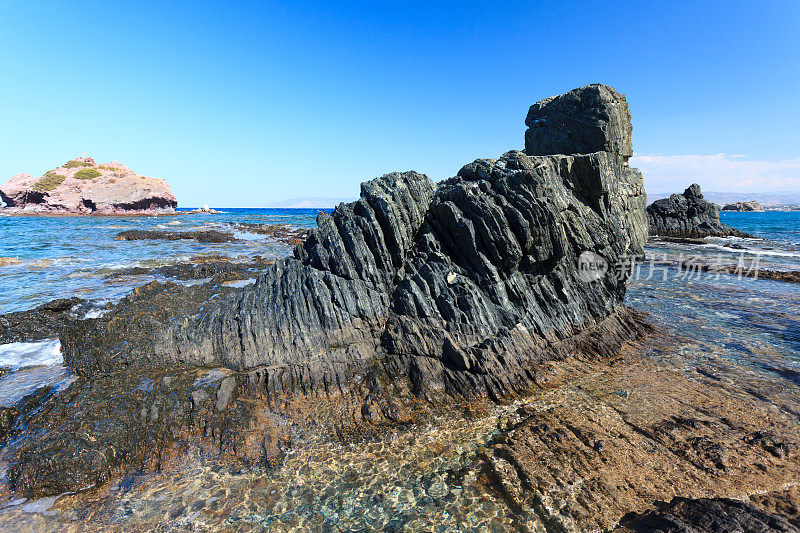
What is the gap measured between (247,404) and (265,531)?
11.5 feet

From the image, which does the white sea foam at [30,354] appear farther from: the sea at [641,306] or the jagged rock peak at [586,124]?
the jagged rock peak at [586,124]

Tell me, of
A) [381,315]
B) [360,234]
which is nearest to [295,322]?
[381,315]

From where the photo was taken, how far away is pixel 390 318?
11.5 meters

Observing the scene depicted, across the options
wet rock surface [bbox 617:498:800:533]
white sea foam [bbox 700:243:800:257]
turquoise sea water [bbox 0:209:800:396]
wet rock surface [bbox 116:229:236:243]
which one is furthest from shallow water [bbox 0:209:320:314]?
white sea foam [bbox 700:243:800:257]

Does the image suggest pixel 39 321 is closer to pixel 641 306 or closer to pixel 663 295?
pixel 641 306

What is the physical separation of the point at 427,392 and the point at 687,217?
2945 inches

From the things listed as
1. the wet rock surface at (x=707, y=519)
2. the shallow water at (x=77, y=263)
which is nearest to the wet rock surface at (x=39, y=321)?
the shallow water at (x=77, y=263)

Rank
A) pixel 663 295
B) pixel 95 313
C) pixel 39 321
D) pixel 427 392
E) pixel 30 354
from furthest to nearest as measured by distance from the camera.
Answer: pixel 663 295 < pixel 95 313 < pixel 39 321 < pixel 30 354 < pixel 427 392

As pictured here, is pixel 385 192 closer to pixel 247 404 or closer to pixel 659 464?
pixel 247 404

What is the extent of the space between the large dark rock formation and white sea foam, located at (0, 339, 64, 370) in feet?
2.34

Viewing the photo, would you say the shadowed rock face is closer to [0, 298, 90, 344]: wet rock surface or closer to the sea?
the sea

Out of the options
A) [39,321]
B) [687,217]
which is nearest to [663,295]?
[39,321]

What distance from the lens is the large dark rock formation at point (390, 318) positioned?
888 cm

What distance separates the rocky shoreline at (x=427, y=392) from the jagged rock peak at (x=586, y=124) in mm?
9902
